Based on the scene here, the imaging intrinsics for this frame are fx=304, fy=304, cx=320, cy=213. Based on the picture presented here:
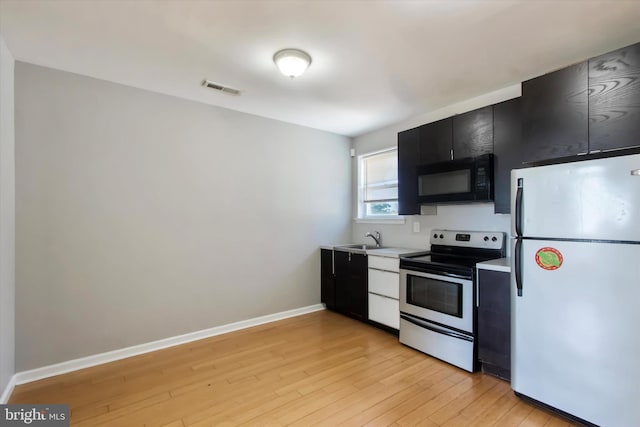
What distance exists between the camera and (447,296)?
8.75 ft

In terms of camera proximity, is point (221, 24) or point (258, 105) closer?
point (221, 24)

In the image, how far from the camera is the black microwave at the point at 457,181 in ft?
9.00

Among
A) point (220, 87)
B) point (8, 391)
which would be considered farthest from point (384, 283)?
point (8, 391)

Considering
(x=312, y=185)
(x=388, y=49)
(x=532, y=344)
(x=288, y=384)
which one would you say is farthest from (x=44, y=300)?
(x=532, y=344)

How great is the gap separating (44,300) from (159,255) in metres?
0.90

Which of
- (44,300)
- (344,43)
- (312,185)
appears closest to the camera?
(344,43)

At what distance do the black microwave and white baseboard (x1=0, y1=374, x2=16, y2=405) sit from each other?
3763mm

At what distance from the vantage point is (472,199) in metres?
2.83

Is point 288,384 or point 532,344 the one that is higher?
point 532,344

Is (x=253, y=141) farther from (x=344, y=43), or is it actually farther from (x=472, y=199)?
(x=472, y=199)

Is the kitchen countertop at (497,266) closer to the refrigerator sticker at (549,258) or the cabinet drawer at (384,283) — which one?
the refrigerator sticker at (549,258)

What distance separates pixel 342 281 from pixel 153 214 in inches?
89.9

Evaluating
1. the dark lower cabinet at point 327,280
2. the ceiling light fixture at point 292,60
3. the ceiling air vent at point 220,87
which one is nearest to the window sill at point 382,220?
the dark lower cabinet at point 327,280

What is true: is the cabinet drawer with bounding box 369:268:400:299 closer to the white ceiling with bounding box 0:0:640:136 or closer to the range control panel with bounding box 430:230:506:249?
the range control panel with bounding box 430:230:506:249
